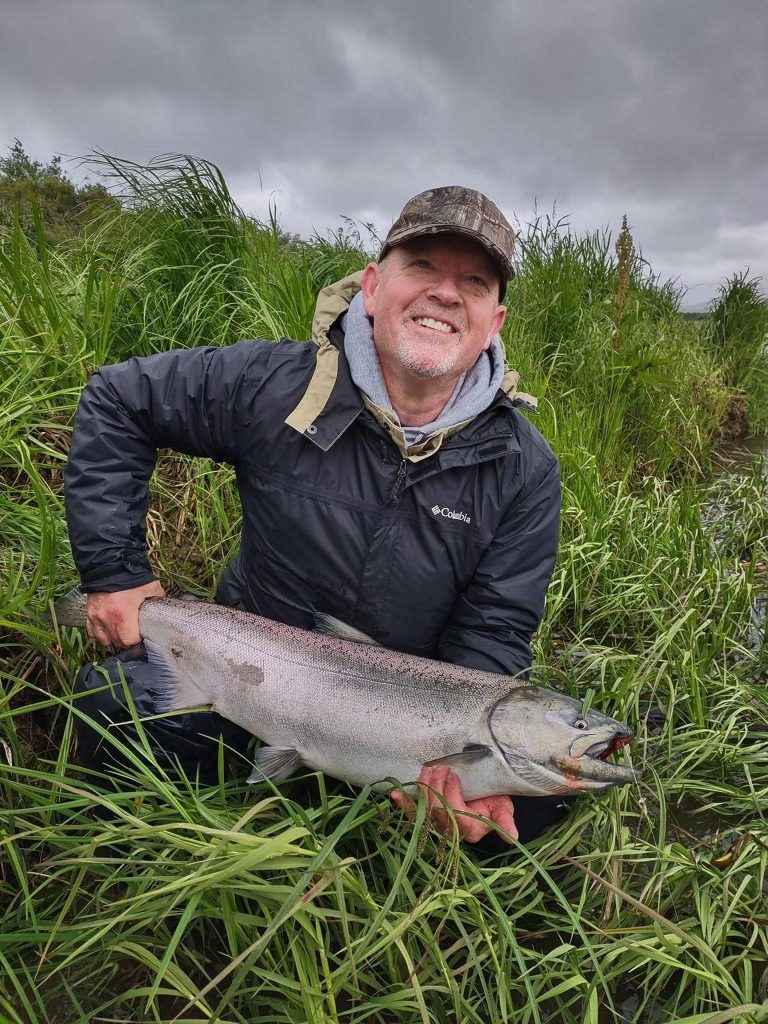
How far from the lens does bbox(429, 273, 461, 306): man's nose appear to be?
284 cm

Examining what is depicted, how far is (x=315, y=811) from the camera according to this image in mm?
2252

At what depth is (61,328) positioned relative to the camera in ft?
12.2

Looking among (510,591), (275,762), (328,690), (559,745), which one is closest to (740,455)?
(510,591)

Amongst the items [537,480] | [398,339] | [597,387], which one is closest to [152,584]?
[398,339]

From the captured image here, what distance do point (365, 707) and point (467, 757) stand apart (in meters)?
0.39

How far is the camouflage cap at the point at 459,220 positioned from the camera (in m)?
2.77

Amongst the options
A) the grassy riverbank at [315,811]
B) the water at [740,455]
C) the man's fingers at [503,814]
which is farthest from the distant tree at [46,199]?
the water at [740,455]

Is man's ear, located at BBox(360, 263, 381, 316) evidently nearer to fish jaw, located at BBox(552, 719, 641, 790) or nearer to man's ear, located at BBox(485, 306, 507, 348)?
man's ear, located at BBox(485, 306, 507, 348)

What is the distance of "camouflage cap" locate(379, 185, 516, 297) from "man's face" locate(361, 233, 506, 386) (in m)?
0.06

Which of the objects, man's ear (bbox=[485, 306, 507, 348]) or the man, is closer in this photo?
the man

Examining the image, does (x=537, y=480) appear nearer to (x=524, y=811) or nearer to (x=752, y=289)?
(x=524, y=811)

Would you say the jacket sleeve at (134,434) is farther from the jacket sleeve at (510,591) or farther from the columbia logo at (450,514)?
the jacket sleeve at (510,591)

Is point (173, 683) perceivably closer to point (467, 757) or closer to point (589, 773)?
point (467, 757)

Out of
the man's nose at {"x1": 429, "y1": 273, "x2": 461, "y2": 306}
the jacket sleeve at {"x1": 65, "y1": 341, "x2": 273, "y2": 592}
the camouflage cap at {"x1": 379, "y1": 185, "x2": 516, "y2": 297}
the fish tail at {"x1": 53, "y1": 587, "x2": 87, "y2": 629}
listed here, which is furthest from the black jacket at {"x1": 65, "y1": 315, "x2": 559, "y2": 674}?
the camouflage cap at {"x1": 379, "y1": 185, "x2": 516, "y2": 297}
